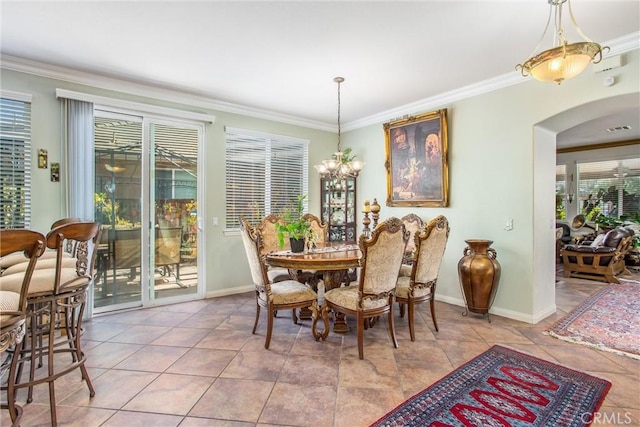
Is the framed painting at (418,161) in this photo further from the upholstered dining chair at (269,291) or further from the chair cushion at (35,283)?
the chair cushion at (35,283)

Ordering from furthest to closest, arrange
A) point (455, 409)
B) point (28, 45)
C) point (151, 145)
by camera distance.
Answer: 1. point (151, 145)
2. point (28, 45)
3. point (455, 409)

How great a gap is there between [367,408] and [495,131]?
3381 millimetres

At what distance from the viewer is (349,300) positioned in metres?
2.75

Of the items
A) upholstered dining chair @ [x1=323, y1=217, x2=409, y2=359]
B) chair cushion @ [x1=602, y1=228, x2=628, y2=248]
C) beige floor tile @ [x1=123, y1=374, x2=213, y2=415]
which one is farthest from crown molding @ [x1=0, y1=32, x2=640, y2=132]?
chair cushion @ [x1=602, y1=228, x2=628, y2=248]

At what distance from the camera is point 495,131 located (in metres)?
3.68

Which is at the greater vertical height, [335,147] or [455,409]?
[335,147]

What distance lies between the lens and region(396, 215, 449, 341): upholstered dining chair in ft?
9.54

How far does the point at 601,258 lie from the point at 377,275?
17.7 feet

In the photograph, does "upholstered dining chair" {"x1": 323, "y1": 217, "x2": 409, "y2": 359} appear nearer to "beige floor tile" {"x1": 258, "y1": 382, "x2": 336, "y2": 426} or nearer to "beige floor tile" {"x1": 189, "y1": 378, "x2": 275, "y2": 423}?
"beige floor tile" {"x1": 258, "y1": 382, "x2": 336, "y2": 426}

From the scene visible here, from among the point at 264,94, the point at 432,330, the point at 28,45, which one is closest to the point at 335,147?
the point at 264,94

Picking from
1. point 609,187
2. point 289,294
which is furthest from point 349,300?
point 609,187

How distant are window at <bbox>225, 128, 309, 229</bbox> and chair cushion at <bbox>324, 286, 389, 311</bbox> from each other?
2349mm

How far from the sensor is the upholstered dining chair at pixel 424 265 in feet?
9.54

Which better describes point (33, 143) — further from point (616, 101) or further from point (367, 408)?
point (616, 101)
